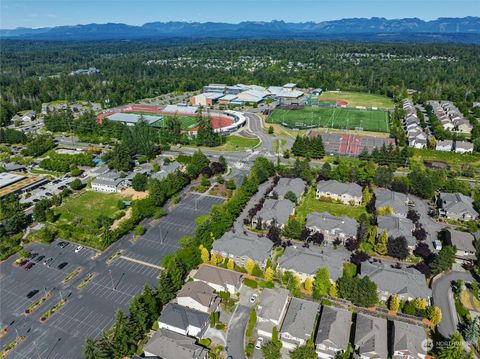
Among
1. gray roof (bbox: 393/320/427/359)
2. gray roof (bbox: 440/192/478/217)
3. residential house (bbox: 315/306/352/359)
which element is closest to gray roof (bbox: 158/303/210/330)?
residential house (bbox: 315/306/352/359)

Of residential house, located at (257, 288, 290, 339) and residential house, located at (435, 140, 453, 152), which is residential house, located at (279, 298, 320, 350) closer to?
residential house, located at (257, 288, 290, 339)

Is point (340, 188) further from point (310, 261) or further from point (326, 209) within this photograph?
point (310, 261)

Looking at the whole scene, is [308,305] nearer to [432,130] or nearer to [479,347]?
[479,347]

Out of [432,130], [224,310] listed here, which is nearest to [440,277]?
[224,310]

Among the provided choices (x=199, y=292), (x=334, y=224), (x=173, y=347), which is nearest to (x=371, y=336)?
(x=199, y=292)

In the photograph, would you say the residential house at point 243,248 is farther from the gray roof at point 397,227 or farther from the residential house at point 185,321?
the gray roof at point 397,227

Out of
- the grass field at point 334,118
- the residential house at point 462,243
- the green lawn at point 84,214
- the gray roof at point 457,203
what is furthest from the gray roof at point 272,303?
the grass field at point 334,118
